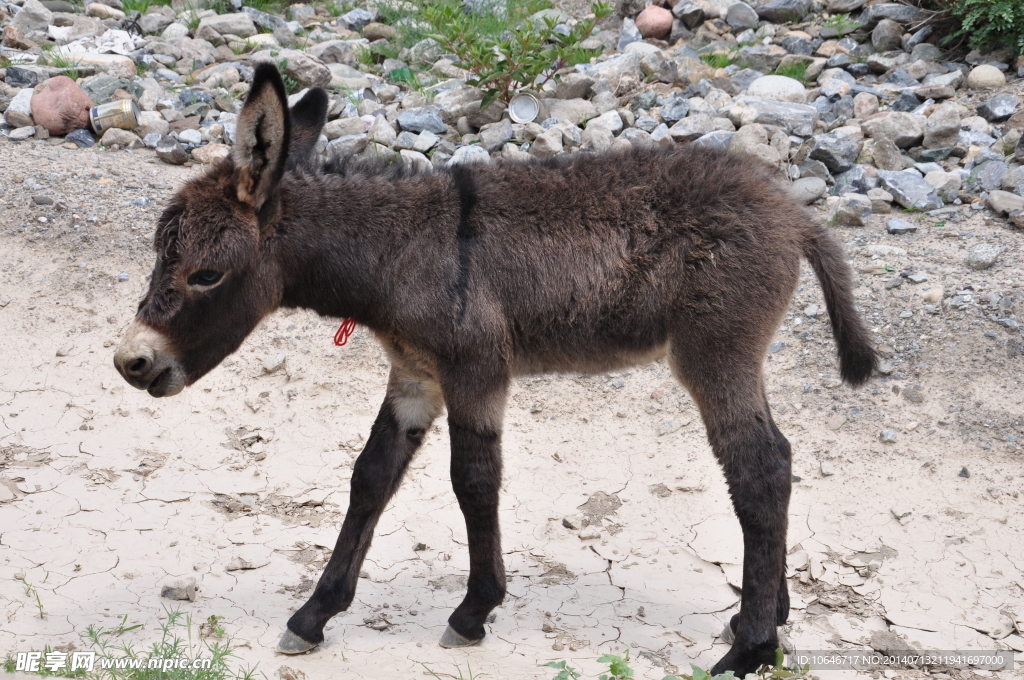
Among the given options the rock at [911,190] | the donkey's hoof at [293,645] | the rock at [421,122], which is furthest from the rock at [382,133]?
the donkey's hoof at [293,645]

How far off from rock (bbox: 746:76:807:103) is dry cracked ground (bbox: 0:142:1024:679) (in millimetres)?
2142

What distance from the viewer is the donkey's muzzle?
354 cm

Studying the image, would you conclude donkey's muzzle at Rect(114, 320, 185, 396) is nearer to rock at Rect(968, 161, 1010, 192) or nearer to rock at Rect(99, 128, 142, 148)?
rock at Rect(99, 128, 142, 148)

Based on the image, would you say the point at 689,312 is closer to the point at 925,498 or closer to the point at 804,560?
the point at 804,560

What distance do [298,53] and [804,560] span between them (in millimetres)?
6954

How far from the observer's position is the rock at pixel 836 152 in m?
7.21

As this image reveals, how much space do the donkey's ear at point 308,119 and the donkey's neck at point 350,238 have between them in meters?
0.18

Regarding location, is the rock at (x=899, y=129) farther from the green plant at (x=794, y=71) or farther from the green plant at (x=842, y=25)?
the green plant at (x=842, y=25)

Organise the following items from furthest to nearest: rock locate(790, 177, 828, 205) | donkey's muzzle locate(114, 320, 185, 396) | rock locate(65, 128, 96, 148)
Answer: rock locate(65, 128, 96, 148) → rock locate(790, 177, 828, 205) → donkey's muzzle locate(114, 320, 185, 396)

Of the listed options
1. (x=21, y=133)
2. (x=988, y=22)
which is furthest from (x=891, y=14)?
(x=21, y=133)

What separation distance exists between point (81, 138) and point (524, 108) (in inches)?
160

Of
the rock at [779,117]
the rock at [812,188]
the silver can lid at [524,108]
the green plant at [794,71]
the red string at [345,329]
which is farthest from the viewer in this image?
the green plant at [794,71]

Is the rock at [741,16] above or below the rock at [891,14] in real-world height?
below

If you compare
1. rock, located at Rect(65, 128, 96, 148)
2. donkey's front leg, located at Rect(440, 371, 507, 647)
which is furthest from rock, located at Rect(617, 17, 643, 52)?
donkey's front leg, located at Rect(440, 371, 507, 647)
